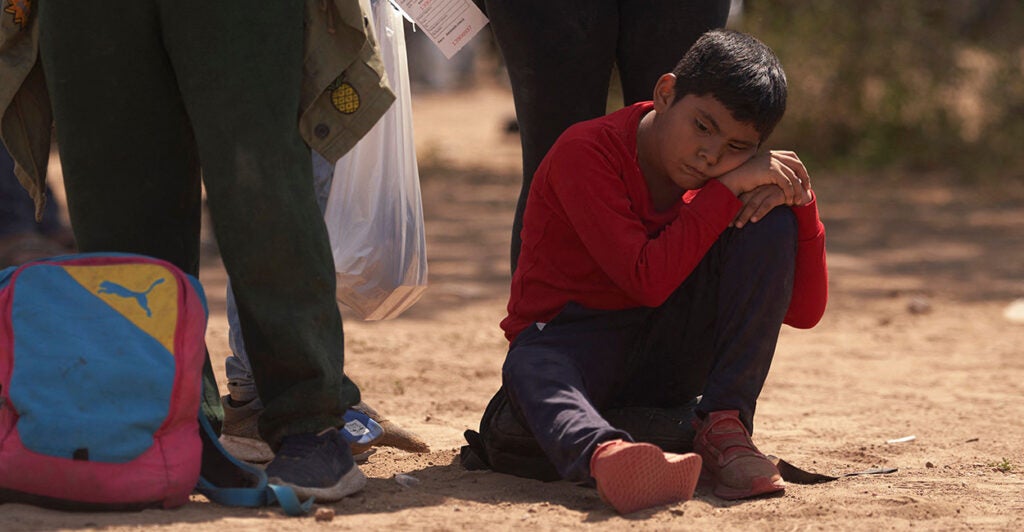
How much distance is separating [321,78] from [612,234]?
2.24 ft

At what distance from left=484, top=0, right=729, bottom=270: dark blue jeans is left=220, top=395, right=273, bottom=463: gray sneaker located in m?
0.85

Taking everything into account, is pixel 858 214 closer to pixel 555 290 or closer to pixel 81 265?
pixel 555 290

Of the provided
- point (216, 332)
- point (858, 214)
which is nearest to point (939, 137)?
point (858, 214)

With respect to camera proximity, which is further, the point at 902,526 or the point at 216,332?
the point at 216,332

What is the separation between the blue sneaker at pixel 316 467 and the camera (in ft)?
8.88

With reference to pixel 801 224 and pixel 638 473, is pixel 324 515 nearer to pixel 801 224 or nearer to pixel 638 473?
pixel 638 473

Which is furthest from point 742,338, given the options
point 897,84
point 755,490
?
point 897,84

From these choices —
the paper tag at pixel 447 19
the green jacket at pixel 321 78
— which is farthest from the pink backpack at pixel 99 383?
the paper tag at pixel 447 19

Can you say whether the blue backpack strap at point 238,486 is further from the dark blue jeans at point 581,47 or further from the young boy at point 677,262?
the dark blue jeans at point 581,47

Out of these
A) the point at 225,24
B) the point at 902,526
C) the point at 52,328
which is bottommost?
the point at 902,526

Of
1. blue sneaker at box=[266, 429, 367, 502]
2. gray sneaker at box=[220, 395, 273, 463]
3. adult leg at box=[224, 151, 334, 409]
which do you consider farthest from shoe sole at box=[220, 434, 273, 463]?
blue sneaker at box=[266, 429, 367, 502]

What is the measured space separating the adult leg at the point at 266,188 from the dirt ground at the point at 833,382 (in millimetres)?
284

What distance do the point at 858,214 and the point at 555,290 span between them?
17.2ft

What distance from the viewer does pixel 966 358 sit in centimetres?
499
